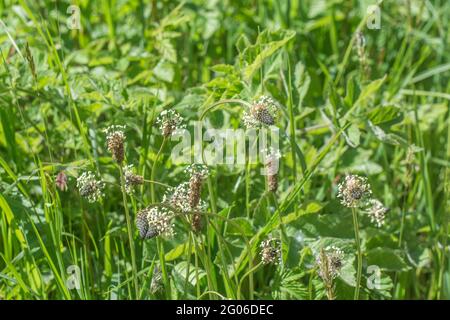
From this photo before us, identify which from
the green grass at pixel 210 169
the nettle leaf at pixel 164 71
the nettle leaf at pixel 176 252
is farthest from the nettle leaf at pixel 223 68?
the nettle leaf at pixel 176 252

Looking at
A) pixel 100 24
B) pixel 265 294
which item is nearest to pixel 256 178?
pixel 265 294

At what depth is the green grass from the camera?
2.16m

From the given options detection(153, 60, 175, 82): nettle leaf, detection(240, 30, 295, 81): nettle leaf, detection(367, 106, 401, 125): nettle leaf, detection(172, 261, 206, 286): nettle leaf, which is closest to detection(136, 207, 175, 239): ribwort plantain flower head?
detection(172, 261, 206, 286): nettle leaf

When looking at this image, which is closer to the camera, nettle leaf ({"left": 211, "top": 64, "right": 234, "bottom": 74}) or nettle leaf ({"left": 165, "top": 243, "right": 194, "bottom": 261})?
nettle leaf ({"left": 165, "top": 243, "right": 194, "bottom": 261})

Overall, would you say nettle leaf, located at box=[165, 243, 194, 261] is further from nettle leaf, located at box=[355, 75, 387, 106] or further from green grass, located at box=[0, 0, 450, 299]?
nettle leaf, located at box=[355, 75, 387, 106]

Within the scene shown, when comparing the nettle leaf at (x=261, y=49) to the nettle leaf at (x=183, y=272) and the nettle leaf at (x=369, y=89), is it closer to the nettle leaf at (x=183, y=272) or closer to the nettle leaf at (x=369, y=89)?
the nettle leaf at (x=369, y=89)

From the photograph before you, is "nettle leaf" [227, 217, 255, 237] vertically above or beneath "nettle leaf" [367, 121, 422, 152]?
beneath

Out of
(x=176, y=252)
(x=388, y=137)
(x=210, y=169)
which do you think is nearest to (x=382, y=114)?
(x=388, y=137)

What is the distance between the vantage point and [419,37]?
3.44 metres

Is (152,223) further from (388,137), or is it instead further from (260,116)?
(388,137)

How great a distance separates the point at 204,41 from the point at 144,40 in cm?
32

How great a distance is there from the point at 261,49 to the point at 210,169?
33 cm

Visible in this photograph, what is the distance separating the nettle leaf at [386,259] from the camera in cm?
231
